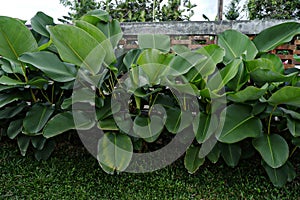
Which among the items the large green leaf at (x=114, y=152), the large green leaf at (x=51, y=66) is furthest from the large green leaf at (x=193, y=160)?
the large green leaf at (x=51, y=66)

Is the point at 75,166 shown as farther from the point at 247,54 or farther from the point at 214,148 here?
the point at 247,54

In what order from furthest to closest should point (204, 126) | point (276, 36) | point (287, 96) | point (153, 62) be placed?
point (276, 36)
point (204, 126)
point (153, 62)
point (287, 96)

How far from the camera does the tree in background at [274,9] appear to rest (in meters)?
7.75

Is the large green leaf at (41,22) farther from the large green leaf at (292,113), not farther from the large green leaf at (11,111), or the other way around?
the large green leaf at (292,113)

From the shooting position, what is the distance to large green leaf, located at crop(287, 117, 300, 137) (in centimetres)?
164

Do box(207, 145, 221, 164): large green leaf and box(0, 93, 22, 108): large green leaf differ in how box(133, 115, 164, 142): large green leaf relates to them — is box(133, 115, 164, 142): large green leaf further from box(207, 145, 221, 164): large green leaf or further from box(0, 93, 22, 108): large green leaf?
box(0, 93, 22, 108): large green leaf

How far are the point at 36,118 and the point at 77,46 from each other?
0.62 metres

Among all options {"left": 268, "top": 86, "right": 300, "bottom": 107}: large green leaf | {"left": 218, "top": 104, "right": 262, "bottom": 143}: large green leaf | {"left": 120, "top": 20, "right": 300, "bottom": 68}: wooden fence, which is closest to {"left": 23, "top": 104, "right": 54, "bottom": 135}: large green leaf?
{"left": 120, "top": 20, "right": 300, "bottom": 68}: wooden fence

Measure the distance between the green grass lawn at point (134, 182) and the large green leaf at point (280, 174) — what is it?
0.17 ft

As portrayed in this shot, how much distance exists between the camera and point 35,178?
75.7 inches

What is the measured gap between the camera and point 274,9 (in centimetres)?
802

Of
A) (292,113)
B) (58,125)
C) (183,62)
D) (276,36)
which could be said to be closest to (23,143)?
(58,125)

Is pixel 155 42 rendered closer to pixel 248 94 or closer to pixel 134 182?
pixel 248 94

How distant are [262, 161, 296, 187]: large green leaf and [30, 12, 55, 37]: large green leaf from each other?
1.74m
